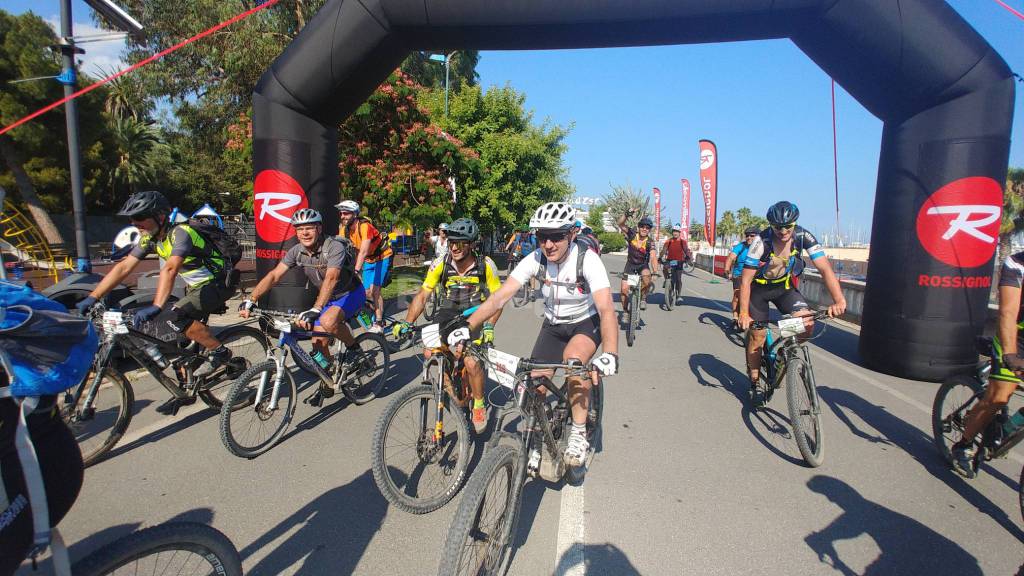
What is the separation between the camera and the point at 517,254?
2025cm

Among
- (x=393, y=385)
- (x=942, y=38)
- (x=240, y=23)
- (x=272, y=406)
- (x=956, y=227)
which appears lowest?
(x=393, y=385)

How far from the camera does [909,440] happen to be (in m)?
4.57

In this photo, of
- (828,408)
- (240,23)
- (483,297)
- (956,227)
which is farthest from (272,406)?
(240,23)

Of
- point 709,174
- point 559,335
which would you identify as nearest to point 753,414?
point 559,335

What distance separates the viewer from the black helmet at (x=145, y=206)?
4316 millimetres

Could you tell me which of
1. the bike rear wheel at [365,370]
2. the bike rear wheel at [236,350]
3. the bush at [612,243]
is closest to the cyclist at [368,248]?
the bike rear wheel at [365,370]

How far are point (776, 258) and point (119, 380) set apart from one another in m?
5.88

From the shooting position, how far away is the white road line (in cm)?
273

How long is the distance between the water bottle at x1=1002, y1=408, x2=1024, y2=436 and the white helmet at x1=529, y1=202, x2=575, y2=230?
3.37m

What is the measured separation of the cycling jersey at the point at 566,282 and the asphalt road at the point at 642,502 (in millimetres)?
1239

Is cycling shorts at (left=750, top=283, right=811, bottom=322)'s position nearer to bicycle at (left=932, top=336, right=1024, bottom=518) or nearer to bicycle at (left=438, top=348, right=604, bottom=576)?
bicycle at (left=932, top=336, right=1024, bottom=518)

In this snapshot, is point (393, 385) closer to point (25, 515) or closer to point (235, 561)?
point (235, 561)

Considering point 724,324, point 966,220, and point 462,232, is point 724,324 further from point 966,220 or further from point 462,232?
point 462,232

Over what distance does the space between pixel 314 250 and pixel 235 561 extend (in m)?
3.42
